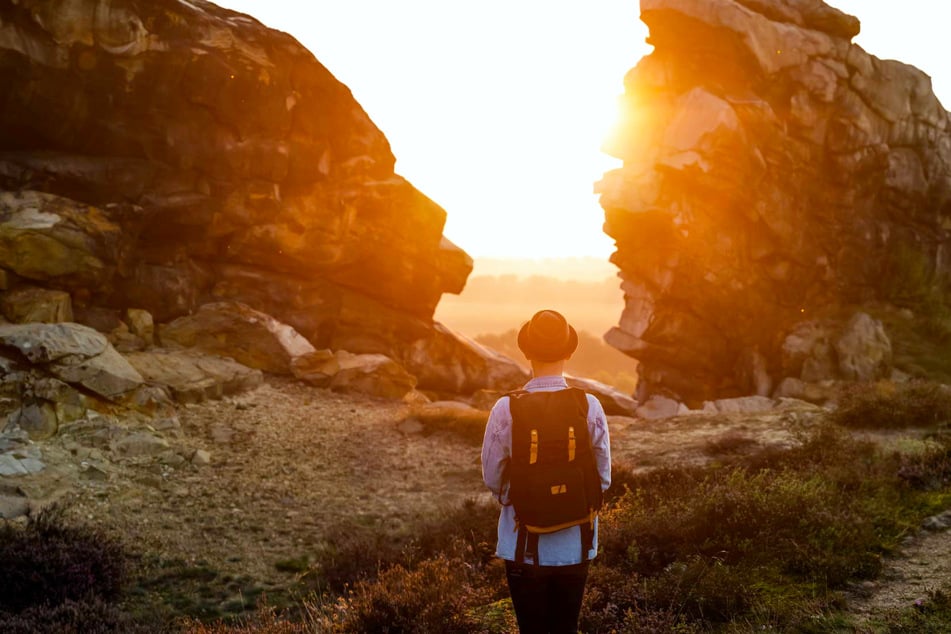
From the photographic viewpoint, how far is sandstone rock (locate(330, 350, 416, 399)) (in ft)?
71.5

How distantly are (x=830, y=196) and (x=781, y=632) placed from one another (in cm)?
3396

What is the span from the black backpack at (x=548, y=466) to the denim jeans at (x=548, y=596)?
11 cm

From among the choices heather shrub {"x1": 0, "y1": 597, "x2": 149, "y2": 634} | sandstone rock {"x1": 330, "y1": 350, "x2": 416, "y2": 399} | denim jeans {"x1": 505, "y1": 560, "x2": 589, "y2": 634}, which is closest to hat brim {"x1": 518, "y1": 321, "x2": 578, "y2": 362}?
denim jeans {"x1": 505, "y1": 560, "x2": 589, "y2": 634}

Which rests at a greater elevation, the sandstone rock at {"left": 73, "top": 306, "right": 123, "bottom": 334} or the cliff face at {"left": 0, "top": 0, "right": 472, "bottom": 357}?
the cliff face at {"left": 0, "top": 0, "right": 472, "bottom": 357}

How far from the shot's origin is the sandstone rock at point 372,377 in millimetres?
21797

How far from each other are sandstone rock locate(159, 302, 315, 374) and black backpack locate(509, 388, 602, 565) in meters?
18.2

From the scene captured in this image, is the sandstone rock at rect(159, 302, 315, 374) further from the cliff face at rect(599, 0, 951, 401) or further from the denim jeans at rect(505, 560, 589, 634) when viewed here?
the cliff face at rect(599, 0, 951, 401)

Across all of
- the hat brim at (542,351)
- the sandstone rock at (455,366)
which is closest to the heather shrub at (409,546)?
the hat brim at (542,351)

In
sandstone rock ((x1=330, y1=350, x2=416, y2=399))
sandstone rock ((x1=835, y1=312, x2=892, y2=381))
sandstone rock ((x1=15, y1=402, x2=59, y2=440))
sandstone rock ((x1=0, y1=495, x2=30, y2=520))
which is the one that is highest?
sandstone rock ((x1=835, y1=312, x2=892, y2=381))

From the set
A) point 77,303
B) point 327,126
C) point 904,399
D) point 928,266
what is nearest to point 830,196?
point 928,266

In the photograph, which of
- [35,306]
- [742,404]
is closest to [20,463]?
[35,306]

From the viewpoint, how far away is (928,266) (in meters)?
35.3

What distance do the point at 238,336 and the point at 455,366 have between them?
8.86m

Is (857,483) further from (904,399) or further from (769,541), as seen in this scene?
(904,399)
